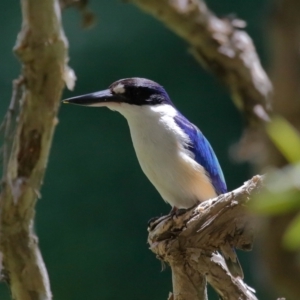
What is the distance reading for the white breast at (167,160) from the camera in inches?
62.9

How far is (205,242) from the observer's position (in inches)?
48.1

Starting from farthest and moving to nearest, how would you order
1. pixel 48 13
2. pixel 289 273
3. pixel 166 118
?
pixel 166 118
pixel 48 13
pixel 289 273

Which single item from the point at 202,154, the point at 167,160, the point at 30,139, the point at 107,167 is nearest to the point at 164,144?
the point at 167,160

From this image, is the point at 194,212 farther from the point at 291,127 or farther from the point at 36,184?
the point at 291,127

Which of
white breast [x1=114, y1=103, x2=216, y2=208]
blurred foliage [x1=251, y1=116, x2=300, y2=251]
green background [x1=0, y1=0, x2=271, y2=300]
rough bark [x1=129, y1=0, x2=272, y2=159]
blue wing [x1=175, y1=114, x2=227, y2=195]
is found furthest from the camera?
green background [x1=0, y1=0, x2=271, y2=300]

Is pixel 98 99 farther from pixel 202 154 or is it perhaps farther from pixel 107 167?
pixel 107 167

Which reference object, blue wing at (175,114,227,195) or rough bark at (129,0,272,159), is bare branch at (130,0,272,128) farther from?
blue wing at (175,114,227,195)

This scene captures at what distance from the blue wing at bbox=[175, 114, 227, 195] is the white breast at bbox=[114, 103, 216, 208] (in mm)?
29

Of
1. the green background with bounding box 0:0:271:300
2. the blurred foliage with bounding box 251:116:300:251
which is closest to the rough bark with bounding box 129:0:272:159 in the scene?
the green background with bounding box 0:0:271:300

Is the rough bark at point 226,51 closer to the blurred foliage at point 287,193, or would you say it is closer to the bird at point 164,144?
the bird at point 164,144

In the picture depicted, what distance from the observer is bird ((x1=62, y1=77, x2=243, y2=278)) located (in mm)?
1602

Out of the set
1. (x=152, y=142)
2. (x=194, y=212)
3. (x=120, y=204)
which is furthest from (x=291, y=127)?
(x=120, y=204)

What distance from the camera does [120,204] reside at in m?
3.27

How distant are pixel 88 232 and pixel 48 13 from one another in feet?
6.08
